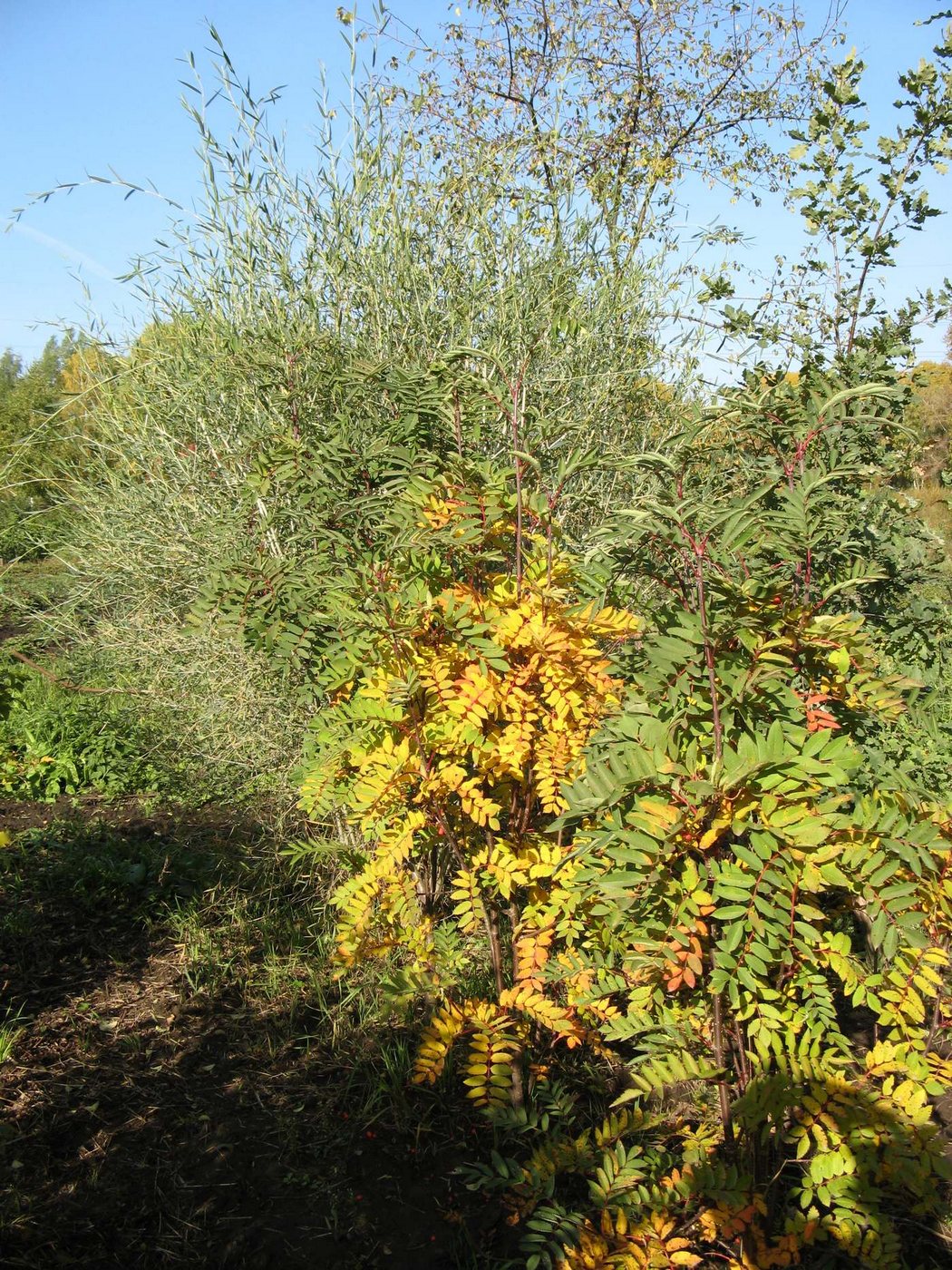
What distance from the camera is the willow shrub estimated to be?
1664 millimetres

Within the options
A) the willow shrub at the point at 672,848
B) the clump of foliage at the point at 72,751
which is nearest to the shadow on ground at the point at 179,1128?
the willow shrub at the point at 672,848

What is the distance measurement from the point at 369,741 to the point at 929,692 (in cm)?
262

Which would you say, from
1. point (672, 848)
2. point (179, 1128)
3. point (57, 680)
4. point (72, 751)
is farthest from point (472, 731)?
point (72, 751)

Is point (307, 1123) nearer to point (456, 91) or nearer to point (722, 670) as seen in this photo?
point (722, 670)

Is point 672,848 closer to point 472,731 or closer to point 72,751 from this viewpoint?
point 472,731

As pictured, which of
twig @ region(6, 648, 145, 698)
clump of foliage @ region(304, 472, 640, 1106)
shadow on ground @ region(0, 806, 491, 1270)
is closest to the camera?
shadow on ground @ region(0, 806, 491, 1270)

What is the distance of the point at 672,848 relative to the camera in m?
1.64

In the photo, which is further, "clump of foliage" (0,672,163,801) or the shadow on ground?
"clump of foliage" (0,672,163,801)

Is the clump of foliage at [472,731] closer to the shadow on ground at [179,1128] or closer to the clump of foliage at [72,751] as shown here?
the shadow on ground at [179,1128]

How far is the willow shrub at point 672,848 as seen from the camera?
1664mm

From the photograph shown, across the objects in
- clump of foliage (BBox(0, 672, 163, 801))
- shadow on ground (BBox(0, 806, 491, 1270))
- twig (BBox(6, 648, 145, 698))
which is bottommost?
shadow on ground (BBox(0, 806, 491, 1270))

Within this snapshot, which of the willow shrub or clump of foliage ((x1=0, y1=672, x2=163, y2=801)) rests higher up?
the willow shrub

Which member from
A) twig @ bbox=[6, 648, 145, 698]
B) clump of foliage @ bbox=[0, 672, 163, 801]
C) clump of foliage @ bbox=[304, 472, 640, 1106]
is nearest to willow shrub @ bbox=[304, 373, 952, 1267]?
clump of foliage @ bbox=[304, 472, 640, 1106]

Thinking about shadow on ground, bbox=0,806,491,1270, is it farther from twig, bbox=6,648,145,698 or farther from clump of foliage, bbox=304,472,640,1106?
twig, bbox=6,648,145,698
